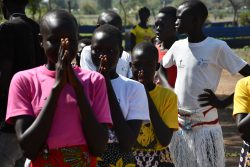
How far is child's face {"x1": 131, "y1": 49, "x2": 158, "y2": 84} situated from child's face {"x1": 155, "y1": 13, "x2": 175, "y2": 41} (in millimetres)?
2096

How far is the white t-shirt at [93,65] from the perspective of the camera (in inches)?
180

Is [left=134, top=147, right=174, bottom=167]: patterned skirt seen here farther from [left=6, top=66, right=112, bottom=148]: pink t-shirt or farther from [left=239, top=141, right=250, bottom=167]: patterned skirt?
[left=6, top=66, right=112, bottom=148]: pink t-shirt

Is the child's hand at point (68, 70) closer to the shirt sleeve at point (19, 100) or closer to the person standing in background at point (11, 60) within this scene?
the shirt sleeve at point (19, 100)

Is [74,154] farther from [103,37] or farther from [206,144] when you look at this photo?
[206,144]

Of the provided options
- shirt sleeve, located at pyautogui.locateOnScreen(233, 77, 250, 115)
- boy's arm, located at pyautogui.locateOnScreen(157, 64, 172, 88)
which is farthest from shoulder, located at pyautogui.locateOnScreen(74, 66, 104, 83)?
boy's arm, located at pyautogui.locateOnScreen(157, 64, 172, 88)

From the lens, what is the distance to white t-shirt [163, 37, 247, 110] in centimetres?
490

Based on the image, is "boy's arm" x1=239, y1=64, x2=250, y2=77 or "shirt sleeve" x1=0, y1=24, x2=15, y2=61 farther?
"boy's arm" x1=239, y1=64, x2=250, y2=77

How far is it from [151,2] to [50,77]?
329 feet

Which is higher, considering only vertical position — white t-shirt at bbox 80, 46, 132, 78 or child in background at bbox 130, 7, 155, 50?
white t-shirt at bbox 80, 46, 132, 78

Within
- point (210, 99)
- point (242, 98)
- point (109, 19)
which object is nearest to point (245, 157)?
point (242, 98)

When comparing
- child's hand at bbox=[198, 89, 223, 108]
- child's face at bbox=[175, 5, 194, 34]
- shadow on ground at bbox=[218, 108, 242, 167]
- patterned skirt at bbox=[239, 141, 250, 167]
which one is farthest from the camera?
shadow on ground at bbox=[218, 108, 242, 167]

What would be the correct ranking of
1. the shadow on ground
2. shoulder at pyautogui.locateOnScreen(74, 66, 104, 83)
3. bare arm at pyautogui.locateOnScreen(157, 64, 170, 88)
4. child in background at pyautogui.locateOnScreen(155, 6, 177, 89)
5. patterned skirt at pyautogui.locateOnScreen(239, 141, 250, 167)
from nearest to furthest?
1. shoulder at pyautogui.locateOnScreen(74, 66, 104, 83)
2. patterned skirt at pyautogui.locateOnScreen(239, 141, 250, 167)
3. bare arm at pyautogui.locateOnScreen(157, 64, 170, 88)
4. child in background at pyautogui.locateOnScreen(155, 6, 177, 89)
5. the shadow on ground

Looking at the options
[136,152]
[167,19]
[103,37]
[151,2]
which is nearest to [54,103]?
[103,37]

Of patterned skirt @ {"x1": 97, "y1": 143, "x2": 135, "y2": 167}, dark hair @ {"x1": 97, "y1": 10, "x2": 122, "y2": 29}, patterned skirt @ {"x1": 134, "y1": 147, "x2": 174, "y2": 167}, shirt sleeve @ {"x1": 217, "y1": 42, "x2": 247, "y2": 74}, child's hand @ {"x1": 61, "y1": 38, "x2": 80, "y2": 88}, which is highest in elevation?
child's hand @ {"x1": 61, "y1": 38, "x2": 80, "y2": 88}
